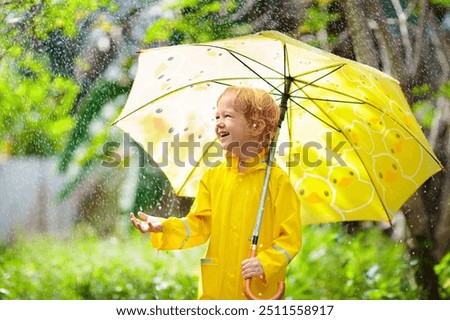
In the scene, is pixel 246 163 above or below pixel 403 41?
below

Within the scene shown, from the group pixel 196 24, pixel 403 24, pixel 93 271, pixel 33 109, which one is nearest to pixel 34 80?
pixel 33 109

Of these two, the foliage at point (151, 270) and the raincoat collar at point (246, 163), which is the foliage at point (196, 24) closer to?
the foliage at point (151, 270)

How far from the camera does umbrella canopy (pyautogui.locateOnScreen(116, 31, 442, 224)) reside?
7.44 feet

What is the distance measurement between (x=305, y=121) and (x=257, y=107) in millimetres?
243

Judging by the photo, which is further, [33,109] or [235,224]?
[33,109]

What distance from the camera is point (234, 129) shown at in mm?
2162

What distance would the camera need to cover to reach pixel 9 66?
3.42 metres

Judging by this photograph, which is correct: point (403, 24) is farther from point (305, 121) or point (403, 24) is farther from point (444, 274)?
point (305, 121)

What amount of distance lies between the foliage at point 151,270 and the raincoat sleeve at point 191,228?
1.08 metres

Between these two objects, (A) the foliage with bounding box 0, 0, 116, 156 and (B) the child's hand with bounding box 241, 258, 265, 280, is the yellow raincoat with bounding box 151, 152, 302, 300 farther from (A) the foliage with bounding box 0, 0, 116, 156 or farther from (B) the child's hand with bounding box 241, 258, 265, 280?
(A) the foliage with bounding box 0, 0, 116, 156

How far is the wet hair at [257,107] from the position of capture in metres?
2.16

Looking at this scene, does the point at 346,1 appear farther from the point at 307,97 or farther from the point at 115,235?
the point at 115,235

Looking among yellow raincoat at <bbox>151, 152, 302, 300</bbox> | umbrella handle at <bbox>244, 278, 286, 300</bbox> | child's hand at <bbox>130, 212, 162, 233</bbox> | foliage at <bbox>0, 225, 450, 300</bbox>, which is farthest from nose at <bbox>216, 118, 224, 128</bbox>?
foliage at <bbox>0, 225, 450, 300</bbox>

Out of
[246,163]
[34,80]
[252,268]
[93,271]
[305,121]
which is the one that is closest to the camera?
[252,268]
